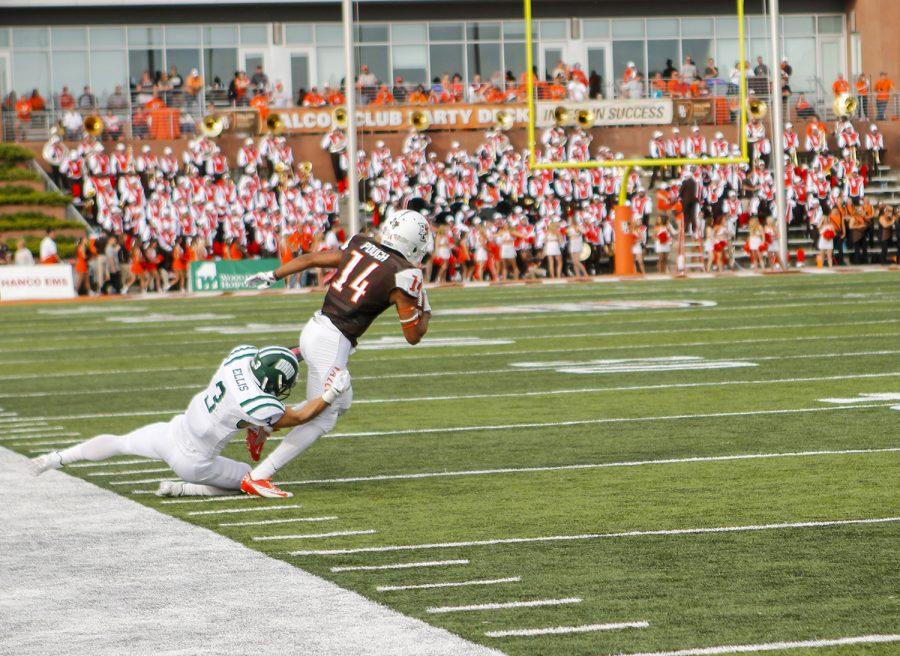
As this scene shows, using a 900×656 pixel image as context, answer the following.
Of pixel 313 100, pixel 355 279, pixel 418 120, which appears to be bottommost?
pixel 355 279

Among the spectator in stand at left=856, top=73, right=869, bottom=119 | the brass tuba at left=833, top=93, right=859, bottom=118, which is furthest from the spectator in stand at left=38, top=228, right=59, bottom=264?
the spectator in stand at left=856, top=73, right=869, bottom=119

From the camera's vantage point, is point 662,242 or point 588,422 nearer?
point 588,422

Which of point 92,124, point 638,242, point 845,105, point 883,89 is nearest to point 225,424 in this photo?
point 638,242

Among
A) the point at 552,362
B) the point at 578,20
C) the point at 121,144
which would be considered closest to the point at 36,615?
the point at 552,362

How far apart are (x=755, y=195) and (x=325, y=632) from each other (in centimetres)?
3341

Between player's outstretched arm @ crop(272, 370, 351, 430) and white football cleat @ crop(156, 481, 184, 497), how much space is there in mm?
592

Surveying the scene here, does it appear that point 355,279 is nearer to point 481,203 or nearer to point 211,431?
point 211,431

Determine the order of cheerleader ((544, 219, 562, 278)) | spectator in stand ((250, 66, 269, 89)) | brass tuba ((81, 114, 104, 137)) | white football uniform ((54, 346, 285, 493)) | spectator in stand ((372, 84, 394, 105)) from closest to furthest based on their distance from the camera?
1. white football uniform ((54, 346, 285, 493))
2. cheerleader ((544, 219, 562, 278))
3. brass tuba ((81, 114, 104, 137))
4. spectator in stand ((372, 84, 394, 105))
5. spectator in stand ((250, 66, 269, 89))

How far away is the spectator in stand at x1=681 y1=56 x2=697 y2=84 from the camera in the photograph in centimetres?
4499

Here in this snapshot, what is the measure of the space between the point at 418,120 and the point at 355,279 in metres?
32.3

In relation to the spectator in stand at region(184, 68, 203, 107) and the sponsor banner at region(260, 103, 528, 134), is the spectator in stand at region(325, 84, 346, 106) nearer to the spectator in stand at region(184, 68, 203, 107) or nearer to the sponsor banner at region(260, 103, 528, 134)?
the sponsor banner at region(260, 103, 528, 134)

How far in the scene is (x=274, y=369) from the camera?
300 inches

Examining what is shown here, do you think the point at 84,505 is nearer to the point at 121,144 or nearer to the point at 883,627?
the point at 883,627

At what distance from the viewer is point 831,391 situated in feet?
38.6
